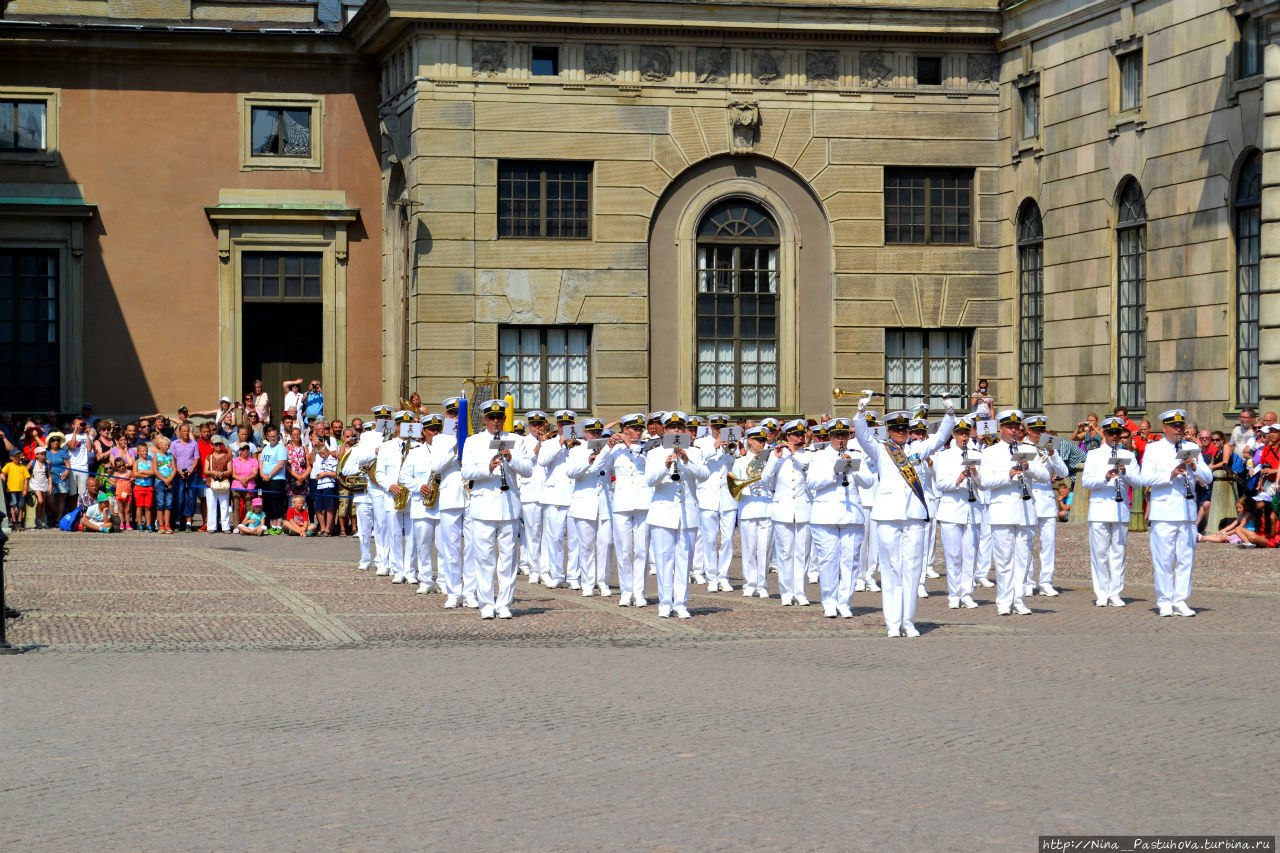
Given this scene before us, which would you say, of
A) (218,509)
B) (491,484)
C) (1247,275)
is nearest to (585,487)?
(491,484)

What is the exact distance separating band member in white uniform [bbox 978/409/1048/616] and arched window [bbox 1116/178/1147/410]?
12.8 m

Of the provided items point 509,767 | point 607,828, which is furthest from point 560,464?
point 607,828

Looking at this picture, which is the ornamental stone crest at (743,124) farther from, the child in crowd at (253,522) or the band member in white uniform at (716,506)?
the band member in white uniform at (716,506)

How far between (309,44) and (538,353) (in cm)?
759

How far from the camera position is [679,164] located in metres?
34.9

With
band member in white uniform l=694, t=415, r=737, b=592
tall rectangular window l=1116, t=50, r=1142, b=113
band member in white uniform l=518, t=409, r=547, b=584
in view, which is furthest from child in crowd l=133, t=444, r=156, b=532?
tall rectangular window l=1116, t=50, r=1142, b=113

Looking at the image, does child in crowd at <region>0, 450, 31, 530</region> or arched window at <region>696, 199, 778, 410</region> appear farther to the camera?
arched window at <region>696, 199, 778, 410</region>

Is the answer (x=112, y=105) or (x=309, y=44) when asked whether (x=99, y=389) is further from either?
(x=309, y=44)

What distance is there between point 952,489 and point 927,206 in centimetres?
1742

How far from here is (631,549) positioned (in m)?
19.0

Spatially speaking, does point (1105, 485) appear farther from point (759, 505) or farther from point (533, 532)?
point (533, 532)

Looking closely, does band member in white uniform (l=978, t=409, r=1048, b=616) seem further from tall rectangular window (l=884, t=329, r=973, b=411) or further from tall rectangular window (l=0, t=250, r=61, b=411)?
tall rectangular window (l=0, t=250, r=61, b=411)

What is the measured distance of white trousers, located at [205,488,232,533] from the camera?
29.3 metres

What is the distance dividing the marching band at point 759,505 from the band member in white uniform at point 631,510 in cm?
2
